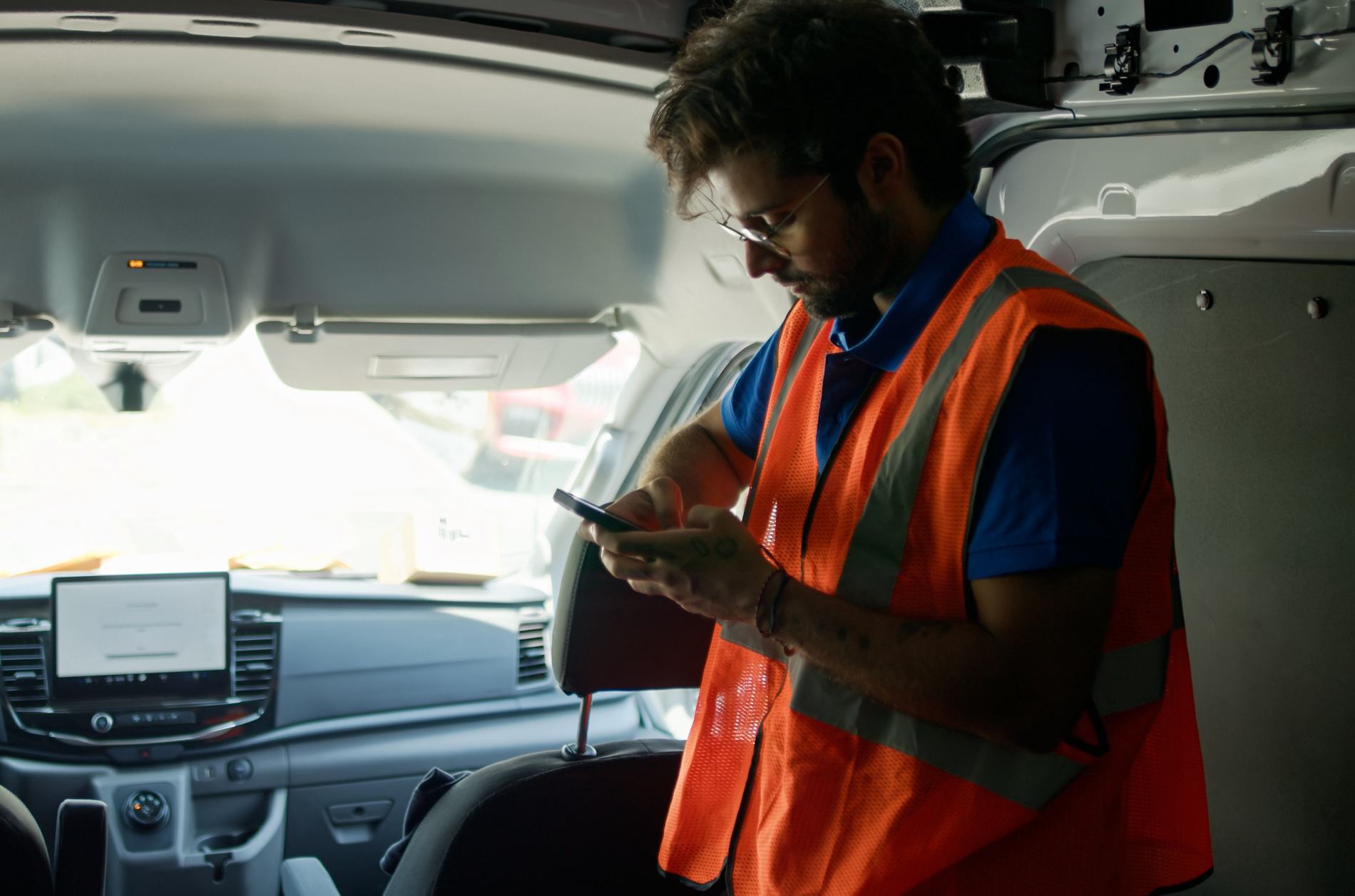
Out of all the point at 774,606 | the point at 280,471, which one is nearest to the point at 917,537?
the point at 774,606

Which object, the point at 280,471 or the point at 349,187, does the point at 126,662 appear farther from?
the point at 349,187

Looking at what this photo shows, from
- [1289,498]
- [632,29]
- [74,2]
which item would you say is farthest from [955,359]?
[74,2]

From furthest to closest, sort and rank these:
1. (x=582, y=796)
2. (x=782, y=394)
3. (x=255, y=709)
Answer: (x=255, y=709) → (x=582, y=796) → (x=782, y=394)

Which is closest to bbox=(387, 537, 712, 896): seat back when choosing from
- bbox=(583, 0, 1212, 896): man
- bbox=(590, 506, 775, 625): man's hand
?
bbox=(583, 0, 1212, 896): man

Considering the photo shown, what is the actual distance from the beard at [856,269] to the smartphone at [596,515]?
394 mm

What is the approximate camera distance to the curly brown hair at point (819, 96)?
5.14 ft

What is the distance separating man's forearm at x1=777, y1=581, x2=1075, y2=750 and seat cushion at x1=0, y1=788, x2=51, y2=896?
1567 millimetres

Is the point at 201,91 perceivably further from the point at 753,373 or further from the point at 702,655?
the point at 702,655

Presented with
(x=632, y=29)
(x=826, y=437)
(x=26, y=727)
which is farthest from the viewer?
(x=26, y=727)

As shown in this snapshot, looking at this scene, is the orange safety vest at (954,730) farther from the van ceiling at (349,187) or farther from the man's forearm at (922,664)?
the van ceiling at (349,187)

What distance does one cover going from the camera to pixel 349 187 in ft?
10.3

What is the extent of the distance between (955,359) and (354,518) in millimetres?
3474

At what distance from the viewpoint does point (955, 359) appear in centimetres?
147

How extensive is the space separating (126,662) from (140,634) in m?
0.11
